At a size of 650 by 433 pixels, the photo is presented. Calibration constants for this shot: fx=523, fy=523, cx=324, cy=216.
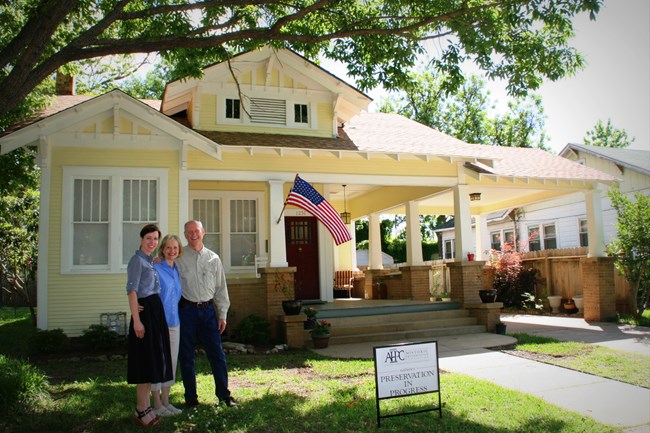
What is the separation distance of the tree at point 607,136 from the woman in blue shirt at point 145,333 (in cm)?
4396

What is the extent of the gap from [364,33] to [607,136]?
40.5m

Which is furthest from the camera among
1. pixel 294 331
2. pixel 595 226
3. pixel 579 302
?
pixel 579 302

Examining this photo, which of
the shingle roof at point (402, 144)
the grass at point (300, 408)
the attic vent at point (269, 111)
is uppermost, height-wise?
the attic vent at point (269, 111)

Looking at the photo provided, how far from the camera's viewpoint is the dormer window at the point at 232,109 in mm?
12414

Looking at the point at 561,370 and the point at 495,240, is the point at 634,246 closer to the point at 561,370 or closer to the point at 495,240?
the point at 561,370

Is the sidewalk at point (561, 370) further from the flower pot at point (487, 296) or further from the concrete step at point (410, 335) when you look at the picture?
the flower pot at point (487, 296)

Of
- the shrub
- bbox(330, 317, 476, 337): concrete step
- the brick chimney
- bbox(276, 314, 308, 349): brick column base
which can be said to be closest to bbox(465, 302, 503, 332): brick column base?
bbox(330, 317, 476, 337): concrete step

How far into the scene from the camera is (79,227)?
1032 cm

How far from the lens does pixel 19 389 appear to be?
5770mm

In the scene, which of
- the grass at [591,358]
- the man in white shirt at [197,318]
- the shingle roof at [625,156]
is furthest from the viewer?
the shingle roof at [625,156]

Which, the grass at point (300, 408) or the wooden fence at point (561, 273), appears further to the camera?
the wooden fence at point (561, 273)

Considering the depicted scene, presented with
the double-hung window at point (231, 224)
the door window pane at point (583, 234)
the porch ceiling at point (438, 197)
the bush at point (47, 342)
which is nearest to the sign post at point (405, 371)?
the bush at point (47, 342)

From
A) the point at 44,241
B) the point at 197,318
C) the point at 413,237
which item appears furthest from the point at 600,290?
the point at 44,241

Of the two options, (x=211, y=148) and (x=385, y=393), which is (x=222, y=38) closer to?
(x=211, y=148)
